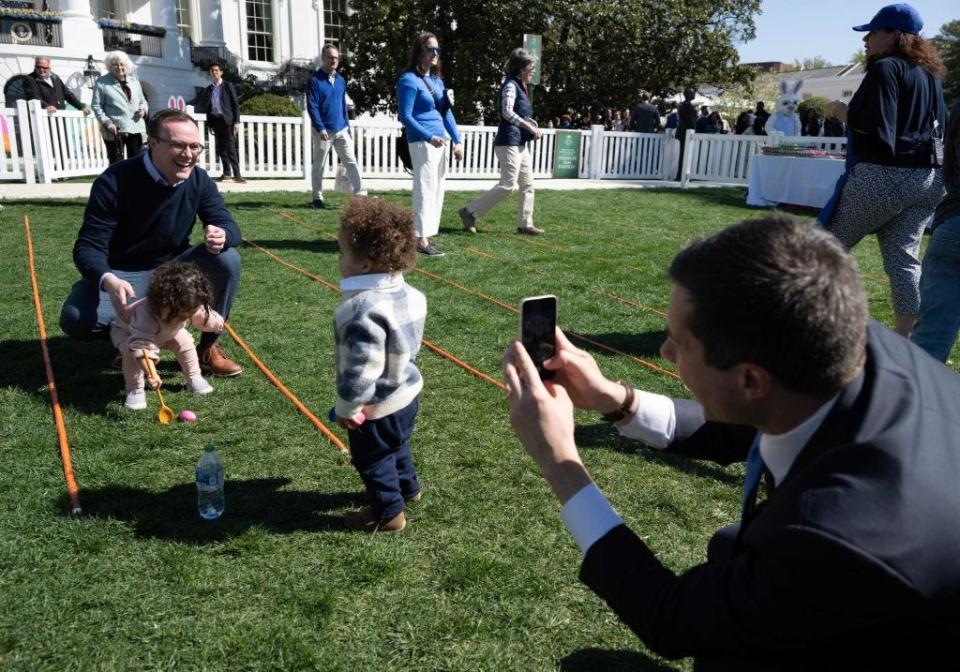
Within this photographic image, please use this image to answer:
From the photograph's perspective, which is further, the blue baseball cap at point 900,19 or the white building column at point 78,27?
the white building column at point 78,27

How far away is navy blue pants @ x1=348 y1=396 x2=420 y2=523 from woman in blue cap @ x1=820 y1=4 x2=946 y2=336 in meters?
2.88

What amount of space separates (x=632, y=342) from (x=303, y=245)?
4.02 meters

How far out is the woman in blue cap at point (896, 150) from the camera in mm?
3986

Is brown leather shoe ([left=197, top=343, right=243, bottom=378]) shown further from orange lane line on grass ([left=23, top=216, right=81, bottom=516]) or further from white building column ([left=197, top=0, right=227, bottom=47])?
white building column ([left=197, top=0, right=227, bottom=47])

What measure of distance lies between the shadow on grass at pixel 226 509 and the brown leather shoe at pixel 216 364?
A: 4.20 ft

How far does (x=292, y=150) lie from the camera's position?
14531 mm

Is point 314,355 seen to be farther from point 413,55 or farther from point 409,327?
point 413,55

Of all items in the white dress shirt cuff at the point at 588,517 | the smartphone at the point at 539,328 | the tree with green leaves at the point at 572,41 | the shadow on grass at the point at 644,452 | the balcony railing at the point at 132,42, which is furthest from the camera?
the balcony railing at the point at 132,42

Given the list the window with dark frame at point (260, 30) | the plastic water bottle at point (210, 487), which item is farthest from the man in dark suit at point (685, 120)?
the window with dark frame at point (260, 30)

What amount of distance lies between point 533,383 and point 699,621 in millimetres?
551

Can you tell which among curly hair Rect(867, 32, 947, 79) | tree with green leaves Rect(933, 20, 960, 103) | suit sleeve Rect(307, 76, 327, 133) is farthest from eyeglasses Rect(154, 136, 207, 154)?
tree with green leaves Rect(933, 20, 960, 103)

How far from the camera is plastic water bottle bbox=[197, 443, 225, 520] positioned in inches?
111

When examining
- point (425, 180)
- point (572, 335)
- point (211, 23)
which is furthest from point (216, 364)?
point (211, 23)

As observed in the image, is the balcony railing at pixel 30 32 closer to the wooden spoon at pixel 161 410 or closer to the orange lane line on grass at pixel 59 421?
the orange lane line on grass at pixel 59 421
